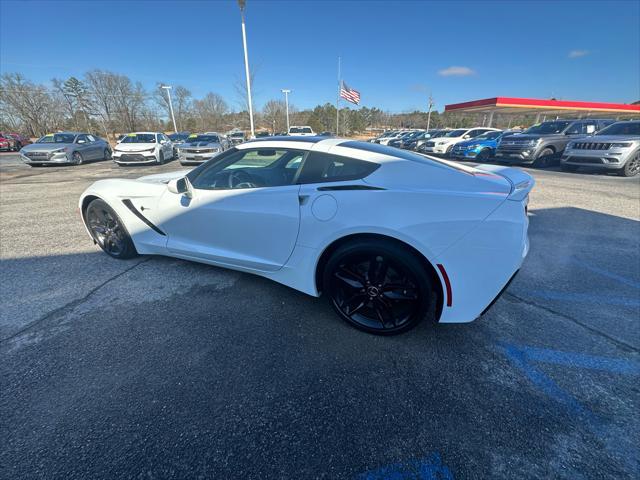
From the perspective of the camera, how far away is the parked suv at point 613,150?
876cm

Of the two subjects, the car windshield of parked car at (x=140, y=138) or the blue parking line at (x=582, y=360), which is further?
the car windshield of parked car at (x=140, y=138)

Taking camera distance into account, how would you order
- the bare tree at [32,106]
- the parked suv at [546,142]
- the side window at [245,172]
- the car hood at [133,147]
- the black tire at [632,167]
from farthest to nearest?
the bare tree at [32,106] → the car hood at [133,147] → the parked suv at [546,142] → the black tire at [632,167] → the side window at [245,172]

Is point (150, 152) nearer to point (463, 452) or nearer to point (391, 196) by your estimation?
point (391, 196)

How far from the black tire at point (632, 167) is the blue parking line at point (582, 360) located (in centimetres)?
1051

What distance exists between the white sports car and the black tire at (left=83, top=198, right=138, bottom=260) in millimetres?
714

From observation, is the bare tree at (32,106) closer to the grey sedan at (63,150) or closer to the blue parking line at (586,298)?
the grey sedan at (63,150)

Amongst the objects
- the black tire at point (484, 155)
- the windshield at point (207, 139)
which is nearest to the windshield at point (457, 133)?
the black tire at point (484, 155)

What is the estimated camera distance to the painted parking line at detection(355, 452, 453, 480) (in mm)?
1367

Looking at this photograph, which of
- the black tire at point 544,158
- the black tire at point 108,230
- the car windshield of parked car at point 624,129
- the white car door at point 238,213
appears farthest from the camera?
the black tire at point 544,158

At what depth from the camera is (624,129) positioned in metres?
9.44

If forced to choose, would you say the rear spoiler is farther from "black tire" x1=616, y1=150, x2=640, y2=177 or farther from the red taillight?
"black tire" x1=616, y1=150, x2=640, y2=177

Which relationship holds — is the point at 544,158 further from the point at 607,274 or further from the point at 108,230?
the point at 108,230

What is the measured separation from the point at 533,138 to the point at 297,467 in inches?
543

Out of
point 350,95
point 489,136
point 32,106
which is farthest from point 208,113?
point 489,136
